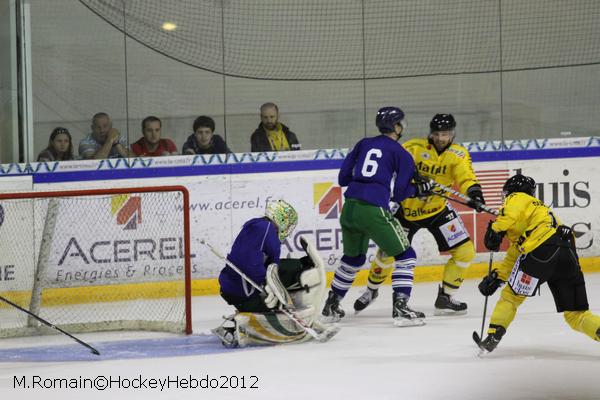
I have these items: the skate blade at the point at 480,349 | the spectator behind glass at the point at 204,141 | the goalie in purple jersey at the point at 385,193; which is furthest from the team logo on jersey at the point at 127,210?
the skate blade at the point at 480,349

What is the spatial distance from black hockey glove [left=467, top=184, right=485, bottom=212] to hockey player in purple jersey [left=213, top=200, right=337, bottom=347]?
47.9 inches

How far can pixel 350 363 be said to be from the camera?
5422 millimetres

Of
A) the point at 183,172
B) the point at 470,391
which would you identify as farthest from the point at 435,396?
the point at 183,172

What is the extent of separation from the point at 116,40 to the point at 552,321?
157 inches

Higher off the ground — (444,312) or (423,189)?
(423,189)

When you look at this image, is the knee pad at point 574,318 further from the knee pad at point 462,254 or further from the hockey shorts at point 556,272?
the knee pad at point 462,254

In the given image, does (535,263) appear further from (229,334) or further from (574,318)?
(229,334)

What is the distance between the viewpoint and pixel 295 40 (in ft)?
29.9

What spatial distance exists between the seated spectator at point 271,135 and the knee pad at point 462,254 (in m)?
2.04

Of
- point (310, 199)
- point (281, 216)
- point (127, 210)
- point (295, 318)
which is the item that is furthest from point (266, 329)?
point (310, 199)

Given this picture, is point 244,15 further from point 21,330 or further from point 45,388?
point 45,388

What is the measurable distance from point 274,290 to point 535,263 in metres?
1.37

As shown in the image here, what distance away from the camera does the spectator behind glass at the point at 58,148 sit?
8.41m

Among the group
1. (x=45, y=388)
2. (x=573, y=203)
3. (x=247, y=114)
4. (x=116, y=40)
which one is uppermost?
(x=116, y=40)
